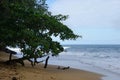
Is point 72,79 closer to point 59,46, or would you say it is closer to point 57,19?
point 59,46

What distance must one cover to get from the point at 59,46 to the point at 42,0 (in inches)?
145

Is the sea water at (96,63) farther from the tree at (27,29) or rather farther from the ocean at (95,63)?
the tree at (27,29)

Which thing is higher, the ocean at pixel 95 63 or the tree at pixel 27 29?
the tree at pixel 27 29

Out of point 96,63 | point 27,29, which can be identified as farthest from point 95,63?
point 27,29

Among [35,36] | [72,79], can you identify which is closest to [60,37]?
[35,36]

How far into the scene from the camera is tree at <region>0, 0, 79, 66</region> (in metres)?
16.0

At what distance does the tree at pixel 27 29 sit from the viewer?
16.0 m

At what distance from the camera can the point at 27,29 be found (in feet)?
53.4

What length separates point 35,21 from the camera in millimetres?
16484

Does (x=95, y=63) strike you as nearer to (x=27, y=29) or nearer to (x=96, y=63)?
(x=96, y=63)

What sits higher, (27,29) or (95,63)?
(27,29)

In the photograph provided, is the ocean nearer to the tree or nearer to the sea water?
the sea water

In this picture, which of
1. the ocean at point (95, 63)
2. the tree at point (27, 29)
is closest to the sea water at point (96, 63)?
the ocean at point (95, 63)

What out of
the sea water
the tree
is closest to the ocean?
the sea water
